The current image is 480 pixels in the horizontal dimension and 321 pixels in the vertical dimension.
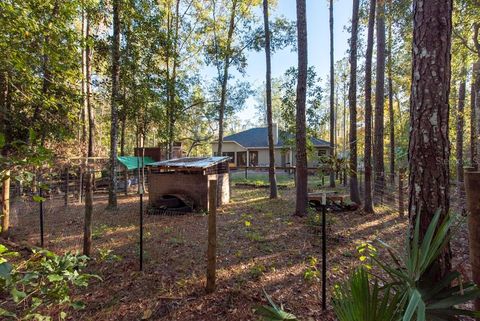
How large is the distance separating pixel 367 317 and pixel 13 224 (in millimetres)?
8238

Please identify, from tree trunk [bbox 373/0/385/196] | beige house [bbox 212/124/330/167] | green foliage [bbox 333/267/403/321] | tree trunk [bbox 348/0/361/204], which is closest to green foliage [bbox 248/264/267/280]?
green foliage [bbox 333/267/403/321]

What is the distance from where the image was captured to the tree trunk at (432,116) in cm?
206

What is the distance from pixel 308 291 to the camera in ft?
11.5

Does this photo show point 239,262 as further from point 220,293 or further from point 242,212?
point 242,212

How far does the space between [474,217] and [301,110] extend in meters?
6.20

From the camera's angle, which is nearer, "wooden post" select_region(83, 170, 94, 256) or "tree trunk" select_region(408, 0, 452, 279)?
"tree trunk" select_region(408, 0, 452, 279)

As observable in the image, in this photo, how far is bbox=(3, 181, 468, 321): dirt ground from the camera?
314 centimetres

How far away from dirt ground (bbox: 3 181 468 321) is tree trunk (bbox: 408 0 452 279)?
176cm

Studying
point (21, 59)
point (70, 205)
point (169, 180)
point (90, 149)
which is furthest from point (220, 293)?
point (90, 149)

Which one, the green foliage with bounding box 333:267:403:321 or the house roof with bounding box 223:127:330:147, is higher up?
the house roof with bounding box 223:127:330:147

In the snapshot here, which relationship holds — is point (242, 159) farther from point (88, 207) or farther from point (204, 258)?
point (88, 207)

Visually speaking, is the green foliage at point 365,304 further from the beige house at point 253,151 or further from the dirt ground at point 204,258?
the beige house at point 253,151

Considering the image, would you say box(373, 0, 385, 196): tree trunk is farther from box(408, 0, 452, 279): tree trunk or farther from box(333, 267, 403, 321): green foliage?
box(333, 267, 403, 321): green foliage

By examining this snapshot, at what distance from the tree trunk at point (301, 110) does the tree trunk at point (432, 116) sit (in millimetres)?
5451
